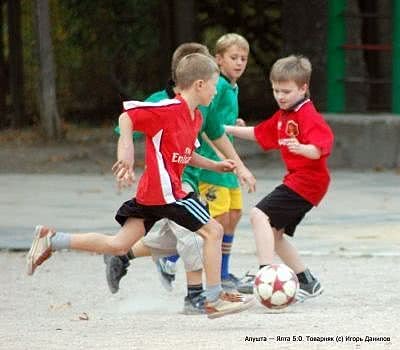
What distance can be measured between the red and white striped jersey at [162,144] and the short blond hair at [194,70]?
169 mm

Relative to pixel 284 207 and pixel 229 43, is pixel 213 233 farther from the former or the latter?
pixel 229 43

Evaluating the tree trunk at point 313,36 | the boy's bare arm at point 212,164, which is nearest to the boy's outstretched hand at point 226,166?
the boy's bare arm at point 212,164

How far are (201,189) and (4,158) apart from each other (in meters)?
7.37

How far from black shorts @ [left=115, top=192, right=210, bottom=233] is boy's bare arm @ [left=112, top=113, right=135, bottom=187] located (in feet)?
1.01

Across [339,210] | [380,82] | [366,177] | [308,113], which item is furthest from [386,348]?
[380,82]

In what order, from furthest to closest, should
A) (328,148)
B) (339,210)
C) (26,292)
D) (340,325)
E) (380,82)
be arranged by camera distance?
(380,82), (339,210), (26,292), (328,148), (340,325)

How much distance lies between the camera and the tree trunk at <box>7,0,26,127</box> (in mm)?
18922

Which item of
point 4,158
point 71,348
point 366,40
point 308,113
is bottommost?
point 4,158

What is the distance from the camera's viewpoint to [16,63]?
19.1m

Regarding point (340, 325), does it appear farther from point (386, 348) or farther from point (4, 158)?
point (4, 158)

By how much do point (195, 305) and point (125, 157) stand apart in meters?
0.95

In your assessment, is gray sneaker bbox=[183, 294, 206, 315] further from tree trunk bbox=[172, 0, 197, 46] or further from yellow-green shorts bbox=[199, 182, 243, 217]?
tree trunk bbox=[172, 0, 197, 46]

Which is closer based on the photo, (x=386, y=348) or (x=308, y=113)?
(x=386, y=348)

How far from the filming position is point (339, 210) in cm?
1205
